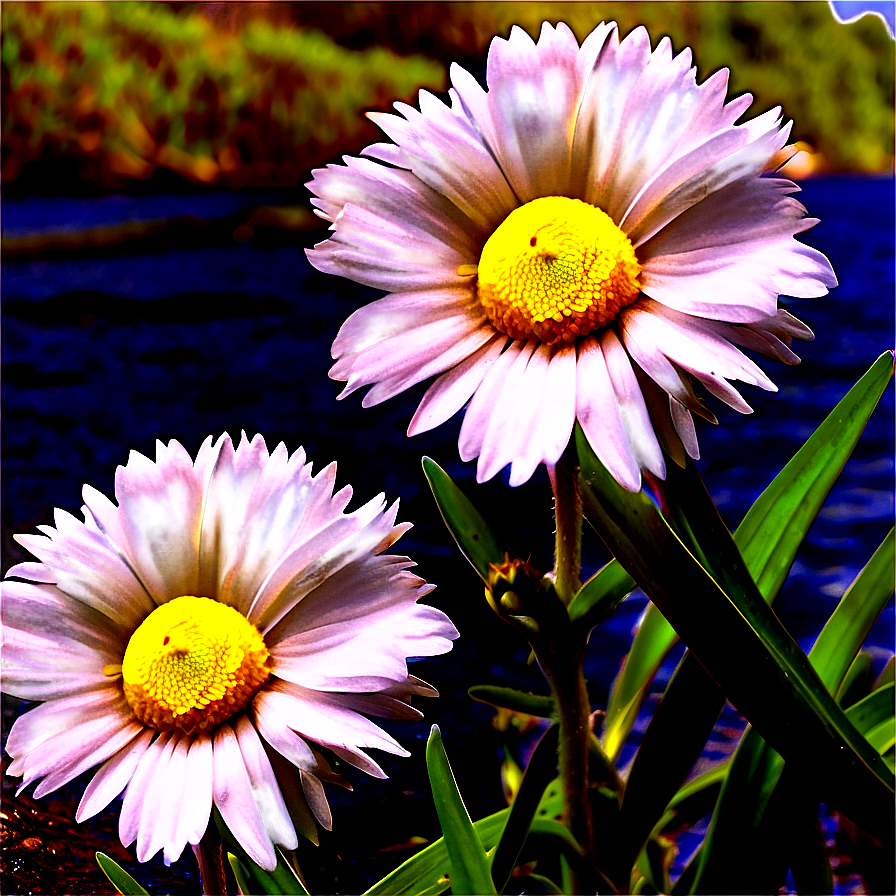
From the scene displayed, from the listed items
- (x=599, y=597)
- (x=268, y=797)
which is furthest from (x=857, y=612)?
(x=268, y=797)

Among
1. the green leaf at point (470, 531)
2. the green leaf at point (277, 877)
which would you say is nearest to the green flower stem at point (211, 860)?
the green leaf at point (277, 877)

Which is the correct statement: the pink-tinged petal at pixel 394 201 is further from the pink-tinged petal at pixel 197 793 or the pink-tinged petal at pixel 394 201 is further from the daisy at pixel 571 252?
the pink-tinged petal at pixel 197 793

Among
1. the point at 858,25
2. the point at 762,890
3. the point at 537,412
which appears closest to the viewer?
the point at 537,412

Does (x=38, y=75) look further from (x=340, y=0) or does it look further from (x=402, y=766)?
(x=402, y=766)

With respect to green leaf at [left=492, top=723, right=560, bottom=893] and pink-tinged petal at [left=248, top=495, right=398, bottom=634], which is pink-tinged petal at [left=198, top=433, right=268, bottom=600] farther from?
green leaf at [left=492, top=723, right=560, bottom=893]

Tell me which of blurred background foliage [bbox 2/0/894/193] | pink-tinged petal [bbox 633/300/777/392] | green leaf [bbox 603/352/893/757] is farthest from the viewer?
blurred background foliage [bbox 2/0/894/193]

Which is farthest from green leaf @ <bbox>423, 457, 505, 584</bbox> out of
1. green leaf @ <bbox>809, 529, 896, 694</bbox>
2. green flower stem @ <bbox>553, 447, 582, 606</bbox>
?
green leaf @ <bbox>809, 529, 896, 694</bbox>

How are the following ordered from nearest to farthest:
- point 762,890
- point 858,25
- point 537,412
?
point 537,412 < point 762,890 < point 858,25

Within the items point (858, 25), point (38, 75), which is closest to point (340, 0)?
point (38, 75)
